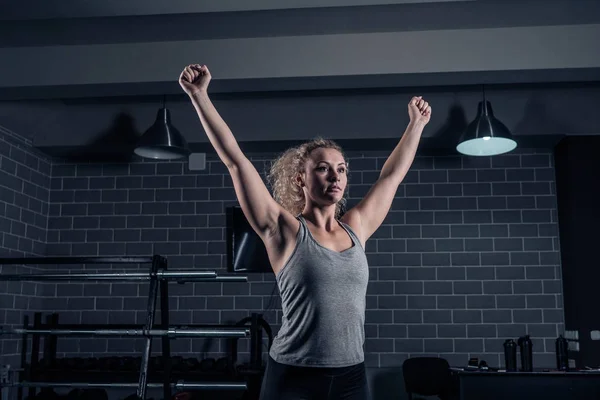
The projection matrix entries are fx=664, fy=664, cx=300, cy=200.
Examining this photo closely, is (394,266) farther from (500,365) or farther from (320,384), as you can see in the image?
(320,384)

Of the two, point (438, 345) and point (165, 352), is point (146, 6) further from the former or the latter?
point (438, 345)

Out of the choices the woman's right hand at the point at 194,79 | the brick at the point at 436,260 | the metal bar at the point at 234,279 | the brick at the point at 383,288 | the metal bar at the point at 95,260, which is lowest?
the metal bar at the point at 234,279

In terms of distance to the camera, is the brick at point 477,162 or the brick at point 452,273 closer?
the brick at point 452,273


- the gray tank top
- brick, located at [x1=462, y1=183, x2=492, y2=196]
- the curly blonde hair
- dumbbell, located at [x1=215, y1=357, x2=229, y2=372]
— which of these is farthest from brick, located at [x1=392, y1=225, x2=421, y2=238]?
the gray tank top

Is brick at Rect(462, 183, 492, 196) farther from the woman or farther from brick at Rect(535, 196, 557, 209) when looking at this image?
the woman

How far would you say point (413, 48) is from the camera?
397cm

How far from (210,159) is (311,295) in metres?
4.37

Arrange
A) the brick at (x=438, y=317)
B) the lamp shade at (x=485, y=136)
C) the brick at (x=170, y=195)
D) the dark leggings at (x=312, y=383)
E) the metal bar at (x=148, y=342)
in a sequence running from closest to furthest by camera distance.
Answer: the dark leggings at (x=312, y=383), the metal bar at (x=148, y=342), the lamp shade at (x=485, y=136), the brick at (x=438, y=317), the brick at (x=170, y=195)

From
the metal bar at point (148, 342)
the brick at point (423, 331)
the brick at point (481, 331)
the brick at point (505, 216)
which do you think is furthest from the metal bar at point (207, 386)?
the brick at point (505, 216)

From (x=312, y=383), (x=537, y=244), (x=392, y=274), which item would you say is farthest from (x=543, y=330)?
(x=312, y=383)

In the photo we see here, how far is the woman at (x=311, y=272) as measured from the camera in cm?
154

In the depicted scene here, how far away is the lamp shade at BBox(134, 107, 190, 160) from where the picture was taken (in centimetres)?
462

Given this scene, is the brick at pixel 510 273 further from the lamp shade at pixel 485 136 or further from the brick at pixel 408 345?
the lamp shade at pixel 485 136

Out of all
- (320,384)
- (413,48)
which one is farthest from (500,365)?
(320,384)
